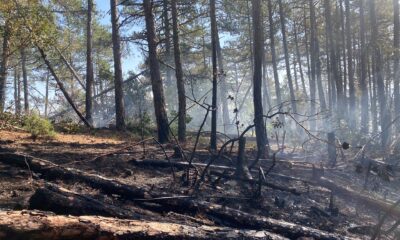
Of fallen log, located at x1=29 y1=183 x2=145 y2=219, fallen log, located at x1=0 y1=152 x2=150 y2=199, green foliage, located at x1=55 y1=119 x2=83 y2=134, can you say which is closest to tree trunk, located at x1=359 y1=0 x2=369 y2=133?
green foliage, located at x1=55 y1=119 x2=83 y2=134

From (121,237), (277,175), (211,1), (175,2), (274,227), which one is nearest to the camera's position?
(121,237)

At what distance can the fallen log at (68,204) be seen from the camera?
4656 mm

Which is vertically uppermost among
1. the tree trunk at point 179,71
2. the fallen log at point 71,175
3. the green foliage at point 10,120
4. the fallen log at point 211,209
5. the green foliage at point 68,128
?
the tree trunk at point 179,71

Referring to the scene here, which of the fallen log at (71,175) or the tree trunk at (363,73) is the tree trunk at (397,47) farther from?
the fallen log at (71,175)

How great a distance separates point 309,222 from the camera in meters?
6.61

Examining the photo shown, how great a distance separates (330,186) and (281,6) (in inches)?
721

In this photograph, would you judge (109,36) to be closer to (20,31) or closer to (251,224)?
(20,31)

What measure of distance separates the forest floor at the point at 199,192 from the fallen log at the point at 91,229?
4.1 inches

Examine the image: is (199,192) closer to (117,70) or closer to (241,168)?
(241,168)

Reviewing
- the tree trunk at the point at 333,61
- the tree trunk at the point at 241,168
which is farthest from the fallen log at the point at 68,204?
the tree trunk at the point at 333,61

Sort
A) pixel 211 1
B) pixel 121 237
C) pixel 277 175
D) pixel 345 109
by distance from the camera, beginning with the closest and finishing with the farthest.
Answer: pixel 121 237 → pixel 277 175 → pixel 211 1 → pixel 345 109

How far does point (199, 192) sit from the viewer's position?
7090mm

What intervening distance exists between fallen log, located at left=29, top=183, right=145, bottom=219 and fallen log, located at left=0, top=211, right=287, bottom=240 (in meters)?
0.50

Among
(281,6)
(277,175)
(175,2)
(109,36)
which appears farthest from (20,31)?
(281,6)
